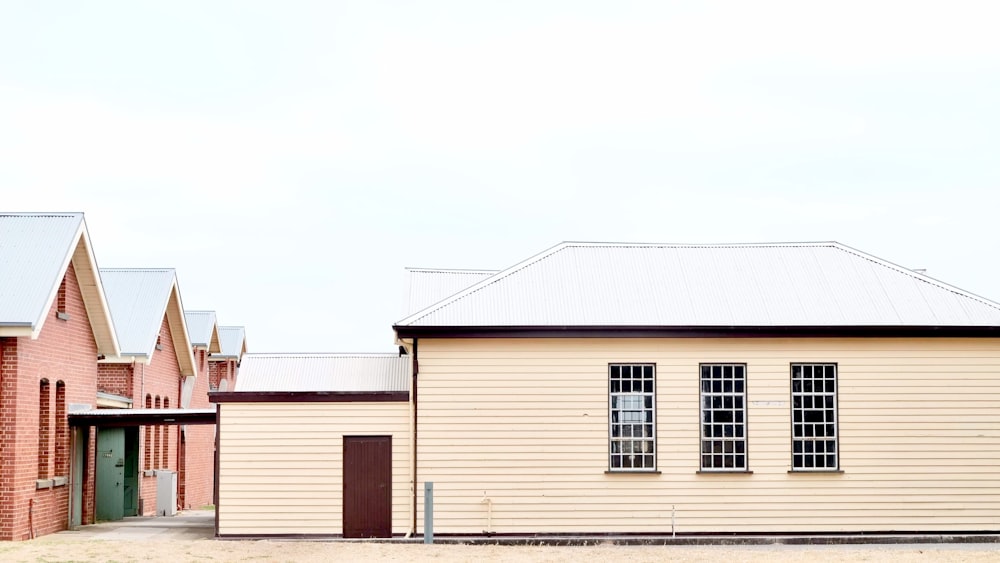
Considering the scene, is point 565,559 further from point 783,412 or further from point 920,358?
point 920,358

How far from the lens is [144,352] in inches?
1324

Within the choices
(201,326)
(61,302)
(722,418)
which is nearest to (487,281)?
(722,418)

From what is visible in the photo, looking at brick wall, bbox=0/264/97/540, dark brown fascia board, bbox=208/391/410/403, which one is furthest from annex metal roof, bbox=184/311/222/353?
dark brown fascia board, bbox=208/391/410/403

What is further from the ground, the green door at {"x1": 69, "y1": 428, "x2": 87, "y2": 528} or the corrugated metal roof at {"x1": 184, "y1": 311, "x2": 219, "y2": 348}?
the corrugated metal roof at {"x1": 184, "y1": 311, "x2": 219, "y2": 348}

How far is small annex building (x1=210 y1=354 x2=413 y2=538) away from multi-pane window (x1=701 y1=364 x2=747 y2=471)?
613 centimetres

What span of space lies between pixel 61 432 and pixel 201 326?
20.1 m

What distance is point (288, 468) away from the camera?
25.2 m

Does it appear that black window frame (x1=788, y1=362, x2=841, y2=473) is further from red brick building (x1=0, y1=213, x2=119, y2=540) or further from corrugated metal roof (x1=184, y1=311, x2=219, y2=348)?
corrugated metal roof (x1=184, y1=311, x2=219, y2=348)

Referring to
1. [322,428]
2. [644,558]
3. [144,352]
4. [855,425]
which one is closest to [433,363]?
[322,428]

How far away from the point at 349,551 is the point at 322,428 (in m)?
3.30

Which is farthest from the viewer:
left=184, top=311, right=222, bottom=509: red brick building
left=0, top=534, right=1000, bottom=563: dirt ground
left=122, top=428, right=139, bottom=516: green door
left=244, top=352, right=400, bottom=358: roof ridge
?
left=184, top=311, right=222, bottom=509: red brick building

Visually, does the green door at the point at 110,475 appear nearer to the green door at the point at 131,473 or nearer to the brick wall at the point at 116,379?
the brick wall at the point at 116,379

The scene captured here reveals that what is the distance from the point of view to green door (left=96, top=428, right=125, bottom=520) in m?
31.8

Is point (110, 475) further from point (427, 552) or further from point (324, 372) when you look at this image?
point (427, 552)
